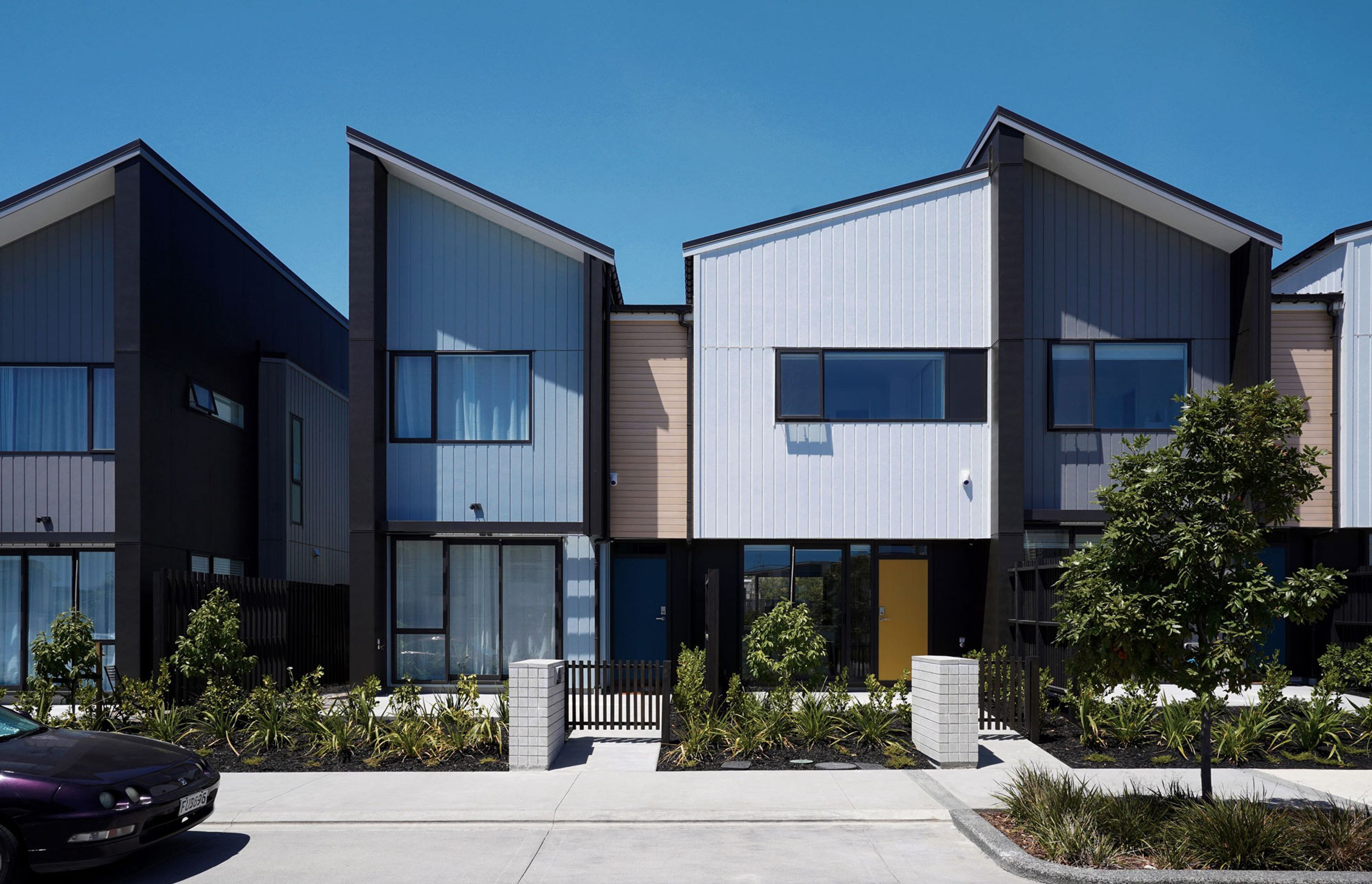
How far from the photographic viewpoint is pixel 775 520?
1705 centimetres

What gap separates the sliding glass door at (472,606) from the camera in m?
17.5

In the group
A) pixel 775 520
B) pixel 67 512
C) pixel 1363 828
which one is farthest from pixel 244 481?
pixel 1363 828

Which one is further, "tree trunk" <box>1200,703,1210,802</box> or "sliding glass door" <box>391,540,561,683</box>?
"sliding glass door" <box>391,540,561,683</box>

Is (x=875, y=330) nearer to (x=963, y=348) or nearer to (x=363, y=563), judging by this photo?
(x=963, y=348)

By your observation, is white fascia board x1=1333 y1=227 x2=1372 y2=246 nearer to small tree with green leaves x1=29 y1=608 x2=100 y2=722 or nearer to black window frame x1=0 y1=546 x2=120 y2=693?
small tree with green leaves x1=29 y1=608 x2=100 y2=722

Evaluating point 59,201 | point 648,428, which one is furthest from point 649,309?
point 59,201

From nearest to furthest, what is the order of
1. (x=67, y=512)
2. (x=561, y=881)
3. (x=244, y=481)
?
(x=561, y=881), (x=67, y=512), (x=244, y=481)

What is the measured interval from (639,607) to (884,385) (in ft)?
18.3

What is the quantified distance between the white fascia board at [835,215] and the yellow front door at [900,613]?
18.7ft

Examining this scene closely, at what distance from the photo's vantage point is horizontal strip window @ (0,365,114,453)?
56.1 feet

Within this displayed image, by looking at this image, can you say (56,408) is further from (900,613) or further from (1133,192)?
(1133,192)

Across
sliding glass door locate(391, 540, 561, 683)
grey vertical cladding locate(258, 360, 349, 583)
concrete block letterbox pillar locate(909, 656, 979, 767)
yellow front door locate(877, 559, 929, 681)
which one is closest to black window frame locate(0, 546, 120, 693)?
grey vertical cladding locate(258, 360, 349, 583)

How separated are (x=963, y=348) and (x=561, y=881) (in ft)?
39.0

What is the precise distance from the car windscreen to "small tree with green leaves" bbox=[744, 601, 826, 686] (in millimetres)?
7835
